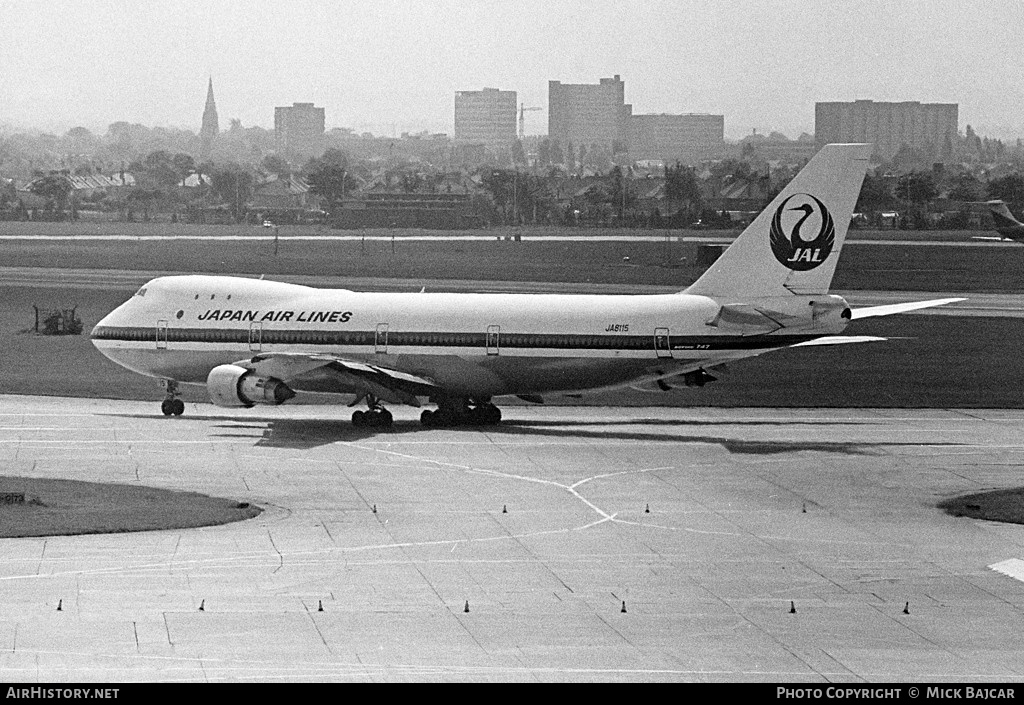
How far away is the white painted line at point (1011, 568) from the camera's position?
3522cm

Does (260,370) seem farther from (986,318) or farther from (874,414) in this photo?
(986,318)

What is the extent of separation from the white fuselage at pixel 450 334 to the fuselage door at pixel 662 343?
34 mm

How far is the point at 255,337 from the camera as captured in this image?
201 feet

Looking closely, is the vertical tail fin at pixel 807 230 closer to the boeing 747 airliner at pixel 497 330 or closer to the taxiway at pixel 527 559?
the boeing 747 airliner at pixel 497 330

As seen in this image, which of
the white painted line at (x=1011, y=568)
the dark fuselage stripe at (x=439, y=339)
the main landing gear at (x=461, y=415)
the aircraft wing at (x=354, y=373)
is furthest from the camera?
the main landing gear at (x=461, y=415)

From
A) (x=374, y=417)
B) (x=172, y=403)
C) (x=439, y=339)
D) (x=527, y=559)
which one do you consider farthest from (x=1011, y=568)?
(x=172, y=403)

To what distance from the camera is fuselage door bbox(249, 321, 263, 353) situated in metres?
61.2

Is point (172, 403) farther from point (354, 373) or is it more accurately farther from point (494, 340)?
point (494, 340)

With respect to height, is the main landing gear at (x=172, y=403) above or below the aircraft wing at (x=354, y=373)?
below

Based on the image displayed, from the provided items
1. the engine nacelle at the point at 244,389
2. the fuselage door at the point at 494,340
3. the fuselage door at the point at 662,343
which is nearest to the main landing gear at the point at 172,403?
the engine nacelle at the point at 244,389

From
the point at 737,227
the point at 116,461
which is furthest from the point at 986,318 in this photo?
the point at 116,461

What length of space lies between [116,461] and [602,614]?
2412 centimetres

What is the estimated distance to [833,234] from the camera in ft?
183

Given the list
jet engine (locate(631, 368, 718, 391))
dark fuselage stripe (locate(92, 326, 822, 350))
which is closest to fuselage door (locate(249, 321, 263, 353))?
dark fuselage stripe (locate(92, 326, 822, 350))
